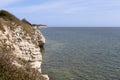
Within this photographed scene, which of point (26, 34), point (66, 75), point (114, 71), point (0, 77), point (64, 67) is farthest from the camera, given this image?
point (64, 67)

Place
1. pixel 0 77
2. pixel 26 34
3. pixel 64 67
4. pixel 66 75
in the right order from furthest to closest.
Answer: pixel 64 67, pixel 66 75, pixel 26 34, pixel 0 77

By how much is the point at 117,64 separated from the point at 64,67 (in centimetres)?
1147

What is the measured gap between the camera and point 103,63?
51000 millimetres

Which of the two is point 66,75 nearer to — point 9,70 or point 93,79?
point 93,79

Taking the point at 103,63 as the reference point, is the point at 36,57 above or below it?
above

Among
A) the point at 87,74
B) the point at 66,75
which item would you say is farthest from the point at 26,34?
the point at 87,74

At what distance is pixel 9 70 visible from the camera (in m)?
14.0

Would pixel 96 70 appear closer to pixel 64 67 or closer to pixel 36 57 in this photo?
pixel 64 67

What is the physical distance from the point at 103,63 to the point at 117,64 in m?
3.13

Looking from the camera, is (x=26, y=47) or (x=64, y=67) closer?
(x=26, y=47)

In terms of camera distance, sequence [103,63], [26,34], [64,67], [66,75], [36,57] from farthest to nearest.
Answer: [103,63]
[64,67]
[66,75]
[26,34]
[36,57]

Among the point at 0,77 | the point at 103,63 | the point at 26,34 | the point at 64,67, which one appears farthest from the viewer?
the point at 103,63

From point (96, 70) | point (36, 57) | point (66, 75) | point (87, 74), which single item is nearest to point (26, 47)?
point (36, 57)

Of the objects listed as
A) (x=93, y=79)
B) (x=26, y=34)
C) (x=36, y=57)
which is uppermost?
(x=26, y=34)
